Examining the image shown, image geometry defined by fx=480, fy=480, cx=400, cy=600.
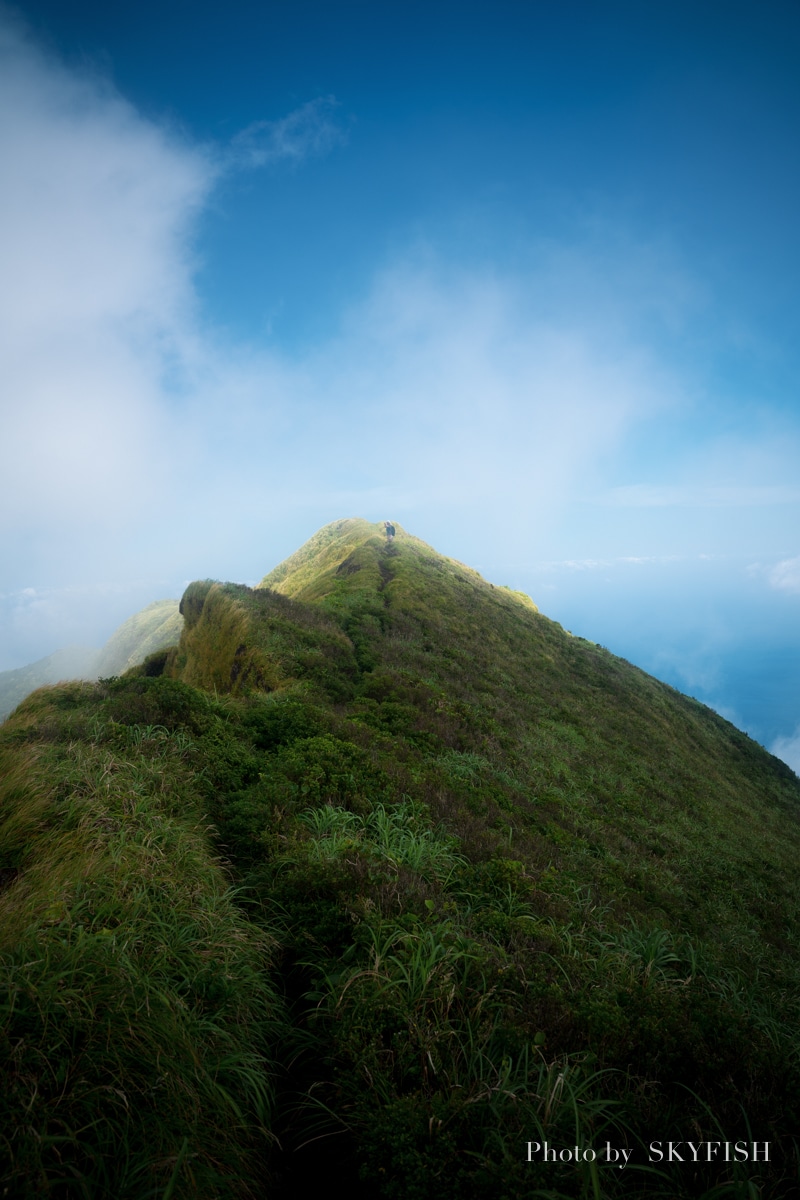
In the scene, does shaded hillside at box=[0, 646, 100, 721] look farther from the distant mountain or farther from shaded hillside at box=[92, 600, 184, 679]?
shaded hillside at box=[92, 600, 184, 679]

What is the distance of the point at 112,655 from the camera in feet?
310

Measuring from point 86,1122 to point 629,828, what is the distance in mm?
13485

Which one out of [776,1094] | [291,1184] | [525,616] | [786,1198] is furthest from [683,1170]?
[525,616]

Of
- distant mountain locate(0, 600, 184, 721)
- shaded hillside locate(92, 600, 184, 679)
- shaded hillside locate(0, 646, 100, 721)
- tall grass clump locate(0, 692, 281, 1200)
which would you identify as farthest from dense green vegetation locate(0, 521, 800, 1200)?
shaded hillside locate(0, 646, 100, 721)

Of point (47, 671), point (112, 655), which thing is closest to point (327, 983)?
point (112, 655)

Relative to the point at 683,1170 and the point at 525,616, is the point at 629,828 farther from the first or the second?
the point at 525,616

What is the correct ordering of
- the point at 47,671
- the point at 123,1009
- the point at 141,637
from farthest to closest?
the point at 47,671 < the point at 141,637 < the point at 123,1009

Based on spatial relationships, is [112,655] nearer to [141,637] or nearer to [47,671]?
[141,637]

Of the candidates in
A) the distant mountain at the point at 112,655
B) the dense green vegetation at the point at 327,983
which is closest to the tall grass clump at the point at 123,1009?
the dense green vegetation at the point at 327,983

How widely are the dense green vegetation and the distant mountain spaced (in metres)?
57.0

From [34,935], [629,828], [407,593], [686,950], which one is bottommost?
[629,828]

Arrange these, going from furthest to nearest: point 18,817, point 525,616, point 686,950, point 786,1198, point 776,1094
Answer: point 525,616 < point 686,950 < point 18,817 < point 776,1094 < point 786,1198

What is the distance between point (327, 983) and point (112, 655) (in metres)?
107

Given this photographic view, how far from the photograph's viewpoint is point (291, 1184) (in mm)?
2873
